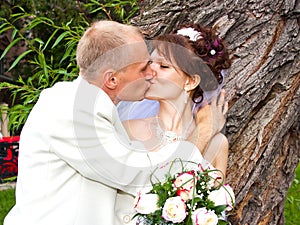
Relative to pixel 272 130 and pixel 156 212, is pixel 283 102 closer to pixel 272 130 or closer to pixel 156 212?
pixel 272 130

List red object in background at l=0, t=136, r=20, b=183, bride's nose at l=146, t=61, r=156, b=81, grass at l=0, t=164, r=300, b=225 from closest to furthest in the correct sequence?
bride's nose at l=146, t=61, r=156, b=81 → grass at l=0, t=164, r=300, b=225 → red object in background at l=0, t=136, r=20, b=183

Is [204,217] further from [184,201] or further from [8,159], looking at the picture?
[8,159]

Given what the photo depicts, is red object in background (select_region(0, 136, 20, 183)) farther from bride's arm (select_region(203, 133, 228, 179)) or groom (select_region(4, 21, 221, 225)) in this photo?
groom (select_region(4, 21, 221, 225))

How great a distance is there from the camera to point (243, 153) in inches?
141

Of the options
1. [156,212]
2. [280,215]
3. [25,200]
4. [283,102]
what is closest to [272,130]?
[283,102]

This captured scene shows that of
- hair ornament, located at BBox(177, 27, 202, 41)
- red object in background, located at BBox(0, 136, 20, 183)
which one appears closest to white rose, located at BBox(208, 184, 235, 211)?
hair ornament, located at BBox(177, 27, 202, 41)

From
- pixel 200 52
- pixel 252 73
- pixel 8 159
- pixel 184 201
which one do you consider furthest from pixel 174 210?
pixel 8 159

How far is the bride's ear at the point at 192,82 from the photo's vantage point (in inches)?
114

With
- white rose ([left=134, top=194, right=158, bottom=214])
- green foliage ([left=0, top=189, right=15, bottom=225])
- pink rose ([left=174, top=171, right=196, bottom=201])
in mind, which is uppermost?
pink rose ([left=174, top=171, right=196, bottom=201])

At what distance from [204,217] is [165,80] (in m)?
0.73

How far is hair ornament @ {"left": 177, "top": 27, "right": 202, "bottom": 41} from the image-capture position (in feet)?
9.51

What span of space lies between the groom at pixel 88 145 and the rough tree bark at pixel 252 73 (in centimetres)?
100

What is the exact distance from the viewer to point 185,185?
A: 2461mm

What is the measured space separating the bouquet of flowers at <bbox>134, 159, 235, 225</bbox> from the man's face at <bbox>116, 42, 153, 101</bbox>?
0.40 metres
